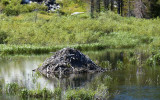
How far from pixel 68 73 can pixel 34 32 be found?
2057 centimetres

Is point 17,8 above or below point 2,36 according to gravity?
above

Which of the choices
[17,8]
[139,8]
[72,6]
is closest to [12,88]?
[139,8]

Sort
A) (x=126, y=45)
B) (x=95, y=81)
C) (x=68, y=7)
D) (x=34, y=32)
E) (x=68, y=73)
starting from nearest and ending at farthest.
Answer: (x=95, y=81) → (x=68, y=73) → (x=126, y=45) → (x=34, y=32) → (x=68, y=7)

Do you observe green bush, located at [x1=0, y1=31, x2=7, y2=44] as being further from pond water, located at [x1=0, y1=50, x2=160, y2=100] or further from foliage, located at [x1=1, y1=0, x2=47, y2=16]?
foliage, located at [x1=1, y1=0, x2=47, y2=16]

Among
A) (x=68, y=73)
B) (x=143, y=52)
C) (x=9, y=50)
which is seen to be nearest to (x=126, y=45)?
(x=143, y=52)

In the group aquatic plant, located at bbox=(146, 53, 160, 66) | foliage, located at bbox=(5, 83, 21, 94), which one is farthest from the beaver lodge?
foliage, located at bbox=(5, 83, 21, 94)

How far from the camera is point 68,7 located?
68250 mm

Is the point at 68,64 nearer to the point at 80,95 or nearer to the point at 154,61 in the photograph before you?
the point at 154,61

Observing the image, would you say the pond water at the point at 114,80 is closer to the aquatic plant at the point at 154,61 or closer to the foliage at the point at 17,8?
the aquatic plant at the point at 154,61

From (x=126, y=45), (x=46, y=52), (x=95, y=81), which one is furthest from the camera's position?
(x=126, y=45)

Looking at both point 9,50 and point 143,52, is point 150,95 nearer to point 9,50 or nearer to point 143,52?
point 143,52

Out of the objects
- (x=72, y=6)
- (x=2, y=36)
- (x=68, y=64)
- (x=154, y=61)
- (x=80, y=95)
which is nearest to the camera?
(x=80, y=95)

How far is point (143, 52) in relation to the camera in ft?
93.8

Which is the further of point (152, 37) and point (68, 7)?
point (68, 7)
